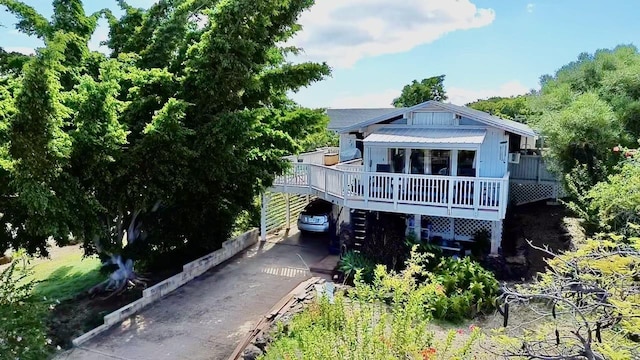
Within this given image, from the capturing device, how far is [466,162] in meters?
12.7

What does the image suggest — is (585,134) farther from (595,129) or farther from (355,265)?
(355,265)

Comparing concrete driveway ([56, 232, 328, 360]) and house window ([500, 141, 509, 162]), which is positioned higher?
house window ([500, 141, 509, 162])

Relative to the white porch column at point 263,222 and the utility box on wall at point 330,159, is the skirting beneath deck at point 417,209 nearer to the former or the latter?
the white porch column at point 263,222

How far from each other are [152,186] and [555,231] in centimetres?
1211

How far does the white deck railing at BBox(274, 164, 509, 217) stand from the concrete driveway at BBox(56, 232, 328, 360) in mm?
2735

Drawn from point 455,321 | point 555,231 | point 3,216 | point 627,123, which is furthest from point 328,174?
point 627,123

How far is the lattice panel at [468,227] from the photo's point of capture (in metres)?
12.8

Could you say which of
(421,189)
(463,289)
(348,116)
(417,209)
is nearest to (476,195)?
(421,189)

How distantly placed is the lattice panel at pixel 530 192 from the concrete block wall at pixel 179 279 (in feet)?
33.9

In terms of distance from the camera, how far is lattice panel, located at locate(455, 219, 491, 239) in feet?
41.9

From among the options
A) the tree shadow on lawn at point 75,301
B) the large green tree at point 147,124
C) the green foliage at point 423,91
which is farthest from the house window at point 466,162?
the green foliage at point 423,91

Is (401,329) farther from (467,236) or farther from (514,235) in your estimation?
(514,235)

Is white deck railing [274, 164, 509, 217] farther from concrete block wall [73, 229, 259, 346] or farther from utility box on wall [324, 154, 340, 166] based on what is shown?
utility box on wall [324, 154, 340, 166]

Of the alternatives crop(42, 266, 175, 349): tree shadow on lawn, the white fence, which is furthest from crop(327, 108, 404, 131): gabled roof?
crop(42, 266, 175, 349): tree shadow on lawn
